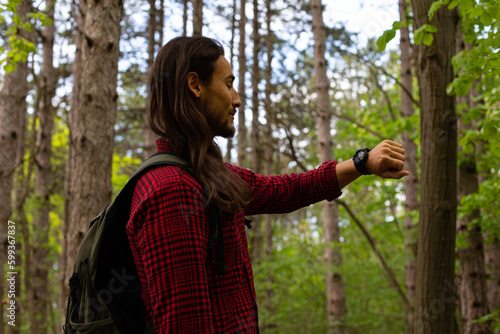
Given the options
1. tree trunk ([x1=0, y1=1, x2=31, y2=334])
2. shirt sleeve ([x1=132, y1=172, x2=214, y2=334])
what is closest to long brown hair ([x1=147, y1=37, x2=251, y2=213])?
shirt sleeve ([x1=132, y1=172, x2=214, y2=334])

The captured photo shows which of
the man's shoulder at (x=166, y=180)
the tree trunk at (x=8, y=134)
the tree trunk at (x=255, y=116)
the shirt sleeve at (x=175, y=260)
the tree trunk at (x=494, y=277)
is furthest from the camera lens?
the tree trunk at (x=255, y=116)

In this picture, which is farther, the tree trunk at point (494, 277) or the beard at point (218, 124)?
the tree trunk at point (494, 277)

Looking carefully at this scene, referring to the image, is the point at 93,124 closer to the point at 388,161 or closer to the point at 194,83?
the point at 194,83

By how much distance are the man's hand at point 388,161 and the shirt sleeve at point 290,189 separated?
0.26 metres

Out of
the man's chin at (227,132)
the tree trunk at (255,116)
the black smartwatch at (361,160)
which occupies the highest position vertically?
the tree trunk at (255,116)

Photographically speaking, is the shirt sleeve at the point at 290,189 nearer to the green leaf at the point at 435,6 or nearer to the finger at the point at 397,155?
the finger at the point at 397,155

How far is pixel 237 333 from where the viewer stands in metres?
1.65

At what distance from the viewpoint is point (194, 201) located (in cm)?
155

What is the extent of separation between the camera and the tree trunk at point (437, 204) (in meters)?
3.34

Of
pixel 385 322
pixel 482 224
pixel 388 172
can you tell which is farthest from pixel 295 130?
pixel 388 172

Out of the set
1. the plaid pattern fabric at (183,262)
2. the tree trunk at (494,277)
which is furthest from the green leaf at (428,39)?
the tree trunk at (494,277)

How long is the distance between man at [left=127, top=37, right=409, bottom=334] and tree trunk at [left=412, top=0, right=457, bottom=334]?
146 centimetres

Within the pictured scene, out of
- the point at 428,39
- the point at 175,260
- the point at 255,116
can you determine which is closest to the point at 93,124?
the point at 428,39

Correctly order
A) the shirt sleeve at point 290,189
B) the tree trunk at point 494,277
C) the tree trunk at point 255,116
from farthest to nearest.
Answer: the tree trunk at point 255,116
the tree trunk at point 494,277
the shirt sleeve at point 290,189
